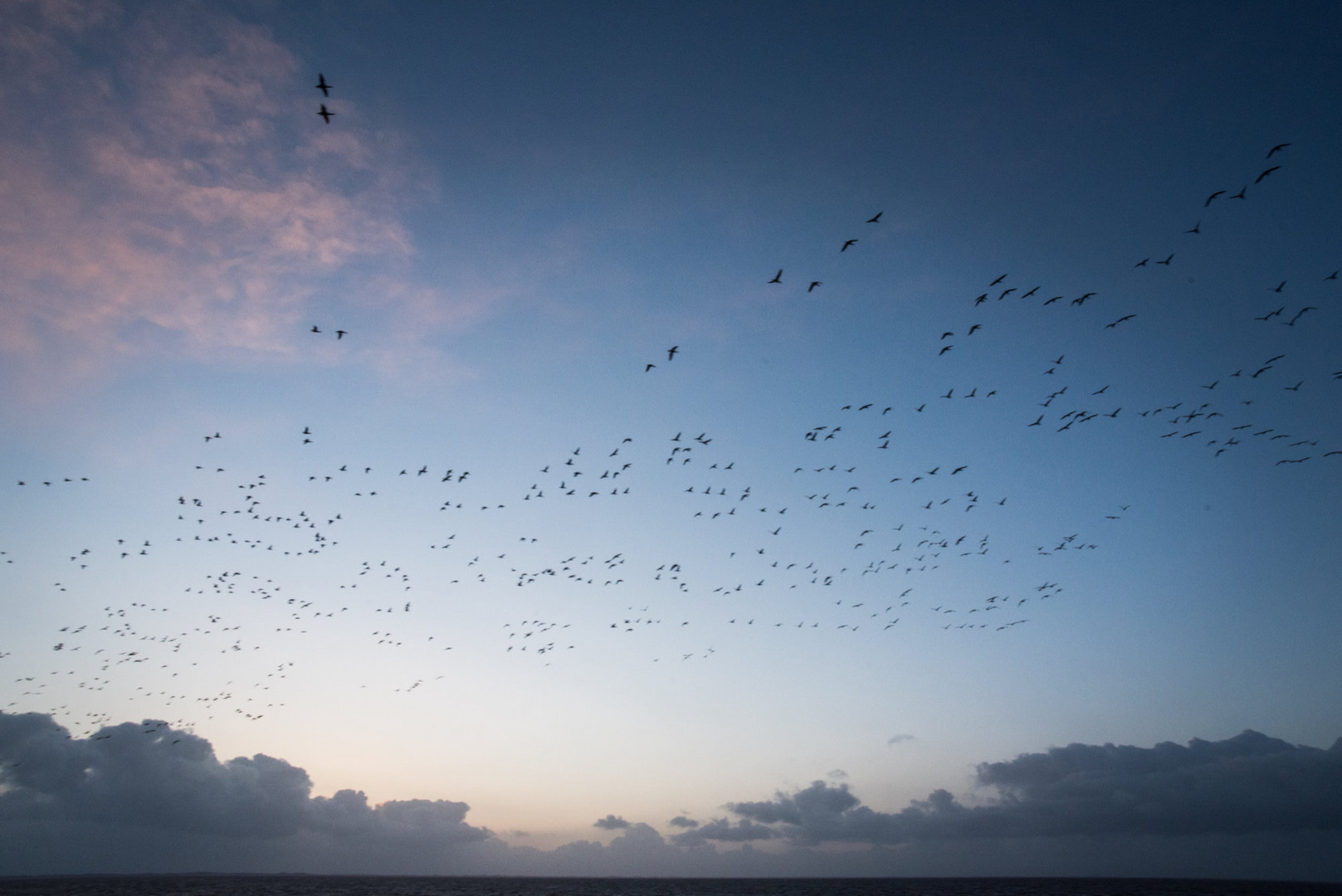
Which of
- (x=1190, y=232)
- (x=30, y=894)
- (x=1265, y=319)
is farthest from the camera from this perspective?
(x=30, y=894)

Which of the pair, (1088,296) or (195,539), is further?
(195,539)

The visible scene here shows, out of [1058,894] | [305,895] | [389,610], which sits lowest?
[1058,894]

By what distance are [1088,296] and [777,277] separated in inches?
810

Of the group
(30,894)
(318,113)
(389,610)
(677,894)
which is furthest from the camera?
(677,894)

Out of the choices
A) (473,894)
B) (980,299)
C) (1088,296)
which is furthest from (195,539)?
(473,894)

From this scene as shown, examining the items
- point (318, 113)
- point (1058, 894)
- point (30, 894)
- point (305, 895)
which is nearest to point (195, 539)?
point (318, 113)

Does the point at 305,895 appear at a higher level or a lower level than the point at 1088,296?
lower

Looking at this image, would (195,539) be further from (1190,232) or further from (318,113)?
(1190,232)

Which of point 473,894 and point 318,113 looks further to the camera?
point 473,894

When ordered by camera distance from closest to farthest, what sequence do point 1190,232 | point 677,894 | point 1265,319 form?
1. point 1190,232
2. point 1265,319
3. point 677,894

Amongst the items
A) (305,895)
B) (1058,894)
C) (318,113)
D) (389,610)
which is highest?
(318,113)

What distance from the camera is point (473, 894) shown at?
14475 cm

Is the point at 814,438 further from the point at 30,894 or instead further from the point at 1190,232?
the point at 30,894

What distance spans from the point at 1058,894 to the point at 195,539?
538ft
